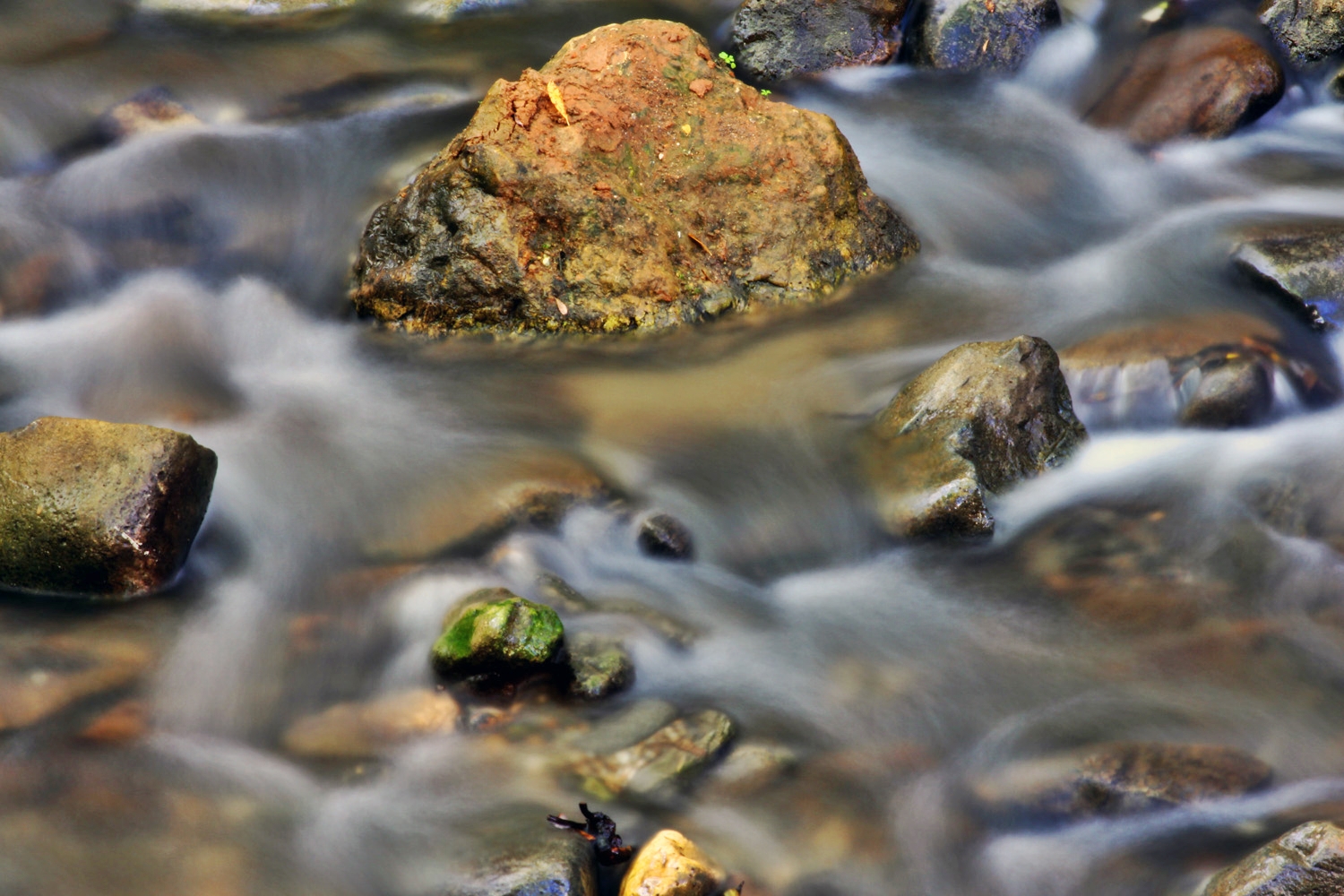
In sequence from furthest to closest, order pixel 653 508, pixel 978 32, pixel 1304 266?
pixel 978 32
pixel 1304 266
pixel 653 508

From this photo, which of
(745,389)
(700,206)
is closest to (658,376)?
(745,389)

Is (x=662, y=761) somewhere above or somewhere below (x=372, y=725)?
above

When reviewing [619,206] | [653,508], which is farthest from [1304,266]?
[653,508]

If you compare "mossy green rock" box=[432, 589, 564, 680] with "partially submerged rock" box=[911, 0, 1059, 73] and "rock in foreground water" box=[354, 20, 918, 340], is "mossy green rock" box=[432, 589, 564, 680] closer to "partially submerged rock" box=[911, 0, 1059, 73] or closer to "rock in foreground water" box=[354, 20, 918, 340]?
"rock in foreground water" box=[354, 20, 918, 340]

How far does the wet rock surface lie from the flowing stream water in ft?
0.42

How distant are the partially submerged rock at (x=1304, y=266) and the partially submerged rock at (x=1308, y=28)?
2405 millimetres

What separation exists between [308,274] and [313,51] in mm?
Result: 2354

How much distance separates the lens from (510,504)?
5.05 metres

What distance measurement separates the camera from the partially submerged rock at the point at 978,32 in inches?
318

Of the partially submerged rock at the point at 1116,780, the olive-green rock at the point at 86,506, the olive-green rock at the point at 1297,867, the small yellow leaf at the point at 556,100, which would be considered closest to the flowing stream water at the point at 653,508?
the partially submerged rock at the point at 1116,780

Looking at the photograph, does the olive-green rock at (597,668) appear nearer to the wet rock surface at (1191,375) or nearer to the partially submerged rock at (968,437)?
the partially submerged rock at (968,437)

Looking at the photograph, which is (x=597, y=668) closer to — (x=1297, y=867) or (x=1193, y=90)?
(x=1297, y=867)

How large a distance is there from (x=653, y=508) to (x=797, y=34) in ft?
14.4

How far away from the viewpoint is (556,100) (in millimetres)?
5953
